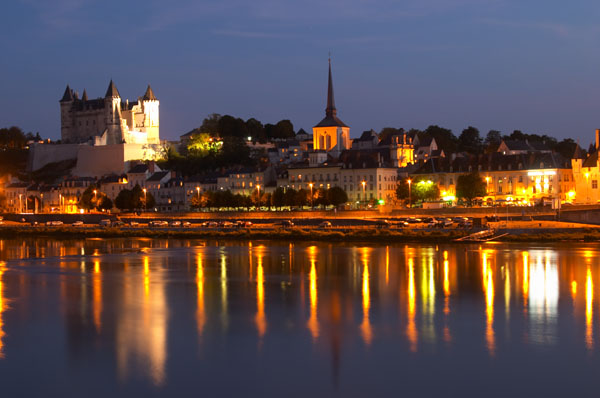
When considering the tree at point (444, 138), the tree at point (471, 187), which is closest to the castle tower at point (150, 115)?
the tree at point (444, 138)

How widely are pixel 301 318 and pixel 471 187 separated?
138ft

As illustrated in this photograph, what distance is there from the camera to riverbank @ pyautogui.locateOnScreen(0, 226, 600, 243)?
37938mm

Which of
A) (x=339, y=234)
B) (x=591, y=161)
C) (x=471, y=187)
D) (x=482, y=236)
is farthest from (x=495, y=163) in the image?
(x=482, y=236)

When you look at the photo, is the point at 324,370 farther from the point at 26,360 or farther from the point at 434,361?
the point at 26,360

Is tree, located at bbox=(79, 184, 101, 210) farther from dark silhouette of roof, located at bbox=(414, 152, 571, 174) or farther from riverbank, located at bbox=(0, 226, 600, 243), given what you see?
dark silhouette of roof, located at bbox=(414, 152, 571, 174)

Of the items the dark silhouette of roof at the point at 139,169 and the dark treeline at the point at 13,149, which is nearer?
the dark silhouette of roof at the point at 139,169

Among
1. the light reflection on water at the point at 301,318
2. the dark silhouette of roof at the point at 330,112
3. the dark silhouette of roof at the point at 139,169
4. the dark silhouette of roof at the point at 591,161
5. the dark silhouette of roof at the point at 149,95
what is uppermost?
the dark silhouette of roof at the point at 149,95

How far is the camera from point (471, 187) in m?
58.1

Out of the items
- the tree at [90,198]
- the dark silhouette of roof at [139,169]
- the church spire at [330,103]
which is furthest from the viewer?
the church spire at [330,103]

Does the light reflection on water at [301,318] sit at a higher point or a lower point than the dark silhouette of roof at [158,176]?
lower

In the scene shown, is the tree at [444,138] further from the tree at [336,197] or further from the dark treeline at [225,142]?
the tree at [336,197]

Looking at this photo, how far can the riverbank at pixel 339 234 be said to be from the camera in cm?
3794

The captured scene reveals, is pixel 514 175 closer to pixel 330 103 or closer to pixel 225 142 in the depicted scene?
pixel 330 103

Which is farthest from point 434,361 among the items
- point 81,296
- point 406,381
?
point 81,296
